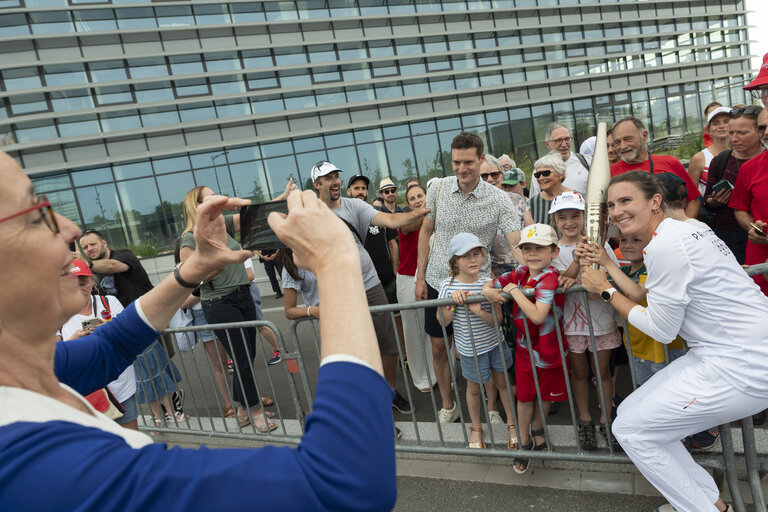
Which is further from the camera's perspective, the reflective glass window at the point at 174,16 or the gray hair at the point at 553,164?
the reflective glass window at the point at 174,16

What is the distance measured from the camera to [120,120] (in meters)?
23.8

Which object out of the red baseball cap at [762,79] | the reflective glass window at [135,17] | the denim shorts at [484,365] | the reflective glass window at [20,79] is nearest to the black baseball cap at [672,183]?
the red baseball cap at [762,79]

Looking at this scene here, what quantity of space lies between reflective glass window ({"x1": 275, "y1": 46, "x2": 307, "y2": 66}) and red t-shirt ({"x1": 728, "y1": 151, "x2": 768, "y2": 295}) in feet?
89.0

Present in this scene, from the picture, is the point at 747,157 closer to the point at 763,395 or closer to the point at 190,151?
the point at 763,395

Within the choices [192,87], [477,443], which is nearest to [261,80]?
[192,87]

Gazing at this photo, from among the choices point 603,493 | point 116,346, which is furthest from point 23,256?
point 603,493

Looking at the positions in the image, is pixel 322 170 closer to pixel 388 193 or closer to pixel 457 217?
pixel 457 217

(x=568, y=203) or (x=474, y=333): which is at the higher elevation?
(x=568, y=203)

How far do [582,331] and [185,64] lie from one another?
2773 centimetres

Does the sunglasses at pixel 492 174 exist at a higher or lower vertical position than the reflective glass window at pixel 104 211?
lower

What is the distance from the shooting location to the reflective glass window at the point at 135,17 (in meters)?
23.6

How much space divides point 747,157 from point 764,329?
8.88 ft

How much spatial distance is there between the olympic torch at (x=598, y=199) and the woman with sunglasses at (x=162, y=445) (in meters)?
2.22

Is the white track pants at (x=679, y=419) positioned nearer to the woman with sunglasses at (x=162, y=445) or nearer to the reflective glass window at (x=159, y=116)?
the woman with sunglasses at (x=162, y=445)
